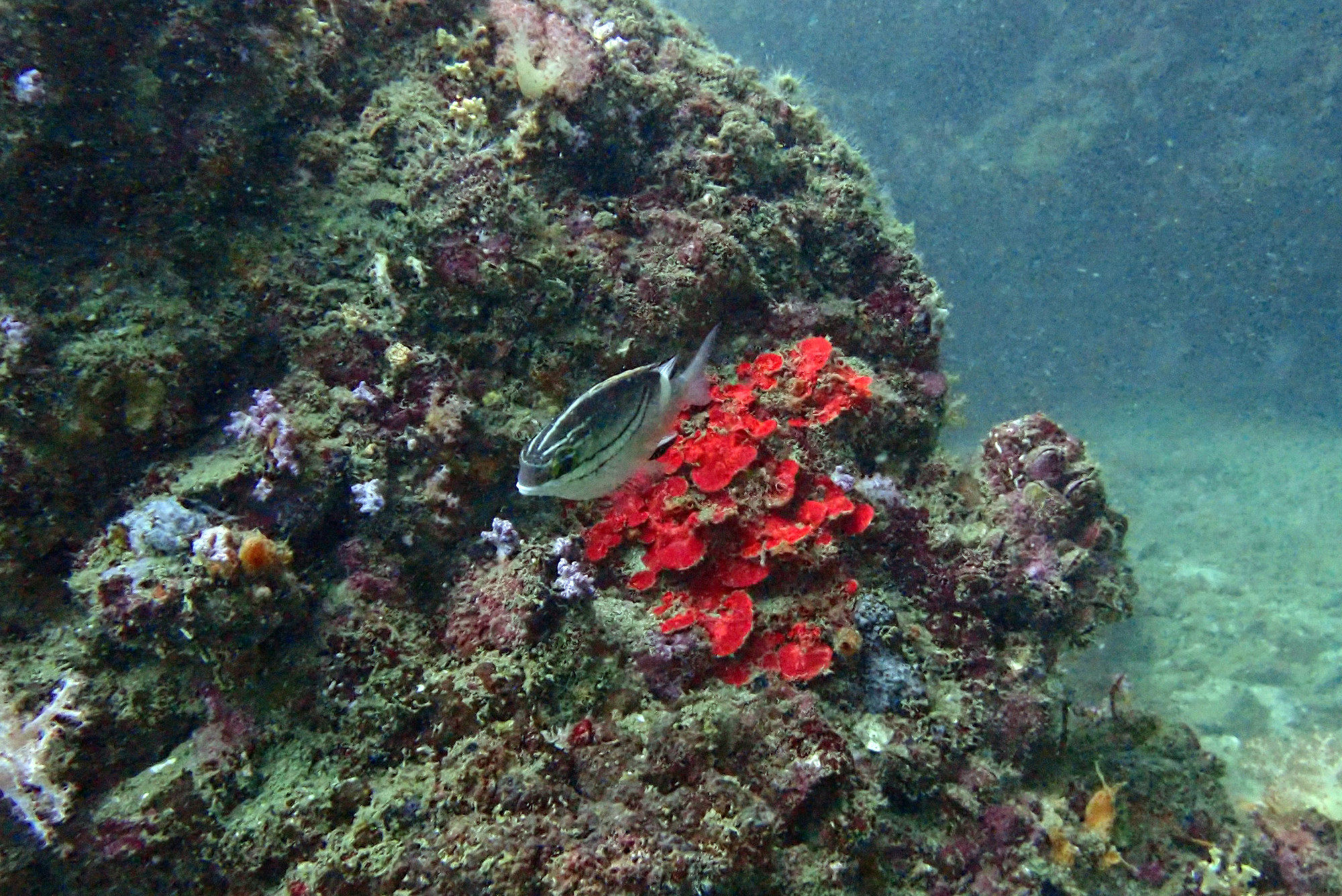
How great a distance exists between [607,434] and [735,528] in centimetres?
147

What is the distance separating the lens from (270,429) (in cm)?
346

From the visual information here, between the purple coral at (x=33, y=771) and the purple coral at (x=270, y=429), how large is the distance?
1.32m

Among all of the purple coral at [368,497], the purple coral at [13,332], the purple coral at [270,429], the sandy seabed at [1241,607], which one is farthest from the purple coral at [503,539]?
the sandy seabed at [1241,607]

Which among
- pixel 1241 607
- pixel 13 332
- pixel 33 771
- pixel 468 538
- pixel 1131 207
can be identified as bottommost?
pixel 33 771

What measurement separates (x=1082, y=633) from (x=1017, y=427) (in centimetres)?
158

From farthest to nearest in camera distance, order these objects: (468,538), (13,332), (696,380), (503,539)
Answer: (468,538) < (503,539) < (13,332) < (696,380)

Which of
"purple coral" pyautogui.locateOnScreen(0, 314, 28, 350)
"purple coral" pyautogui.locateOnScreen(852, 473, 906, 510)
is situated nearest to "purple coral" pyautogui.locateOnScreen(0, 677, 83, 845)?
"purple coral" pyautogui.locateOnScreen(0, 314, 28, 350)

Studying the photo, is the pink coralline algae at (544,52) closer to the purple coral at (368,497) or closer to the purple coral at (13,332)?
the purple coral at (368,497)

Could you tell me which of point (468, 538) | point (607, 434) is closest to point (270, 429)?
point (468, 538)

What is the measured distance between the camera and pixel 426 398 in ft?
12.8

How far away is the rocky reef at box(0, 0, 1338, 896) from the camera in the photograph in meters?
3.04

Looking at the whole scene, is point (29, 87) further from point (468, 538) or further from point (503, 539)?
point (503, 539)

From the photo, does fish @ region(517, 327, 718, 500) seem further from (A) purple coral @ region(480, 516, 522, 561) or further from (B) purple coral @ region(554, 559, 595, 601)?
(A) purple coral @ region(480, 516, 522, 561)

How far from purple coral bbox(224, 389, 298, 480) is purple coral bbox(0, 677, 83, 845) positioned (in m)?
1.32
